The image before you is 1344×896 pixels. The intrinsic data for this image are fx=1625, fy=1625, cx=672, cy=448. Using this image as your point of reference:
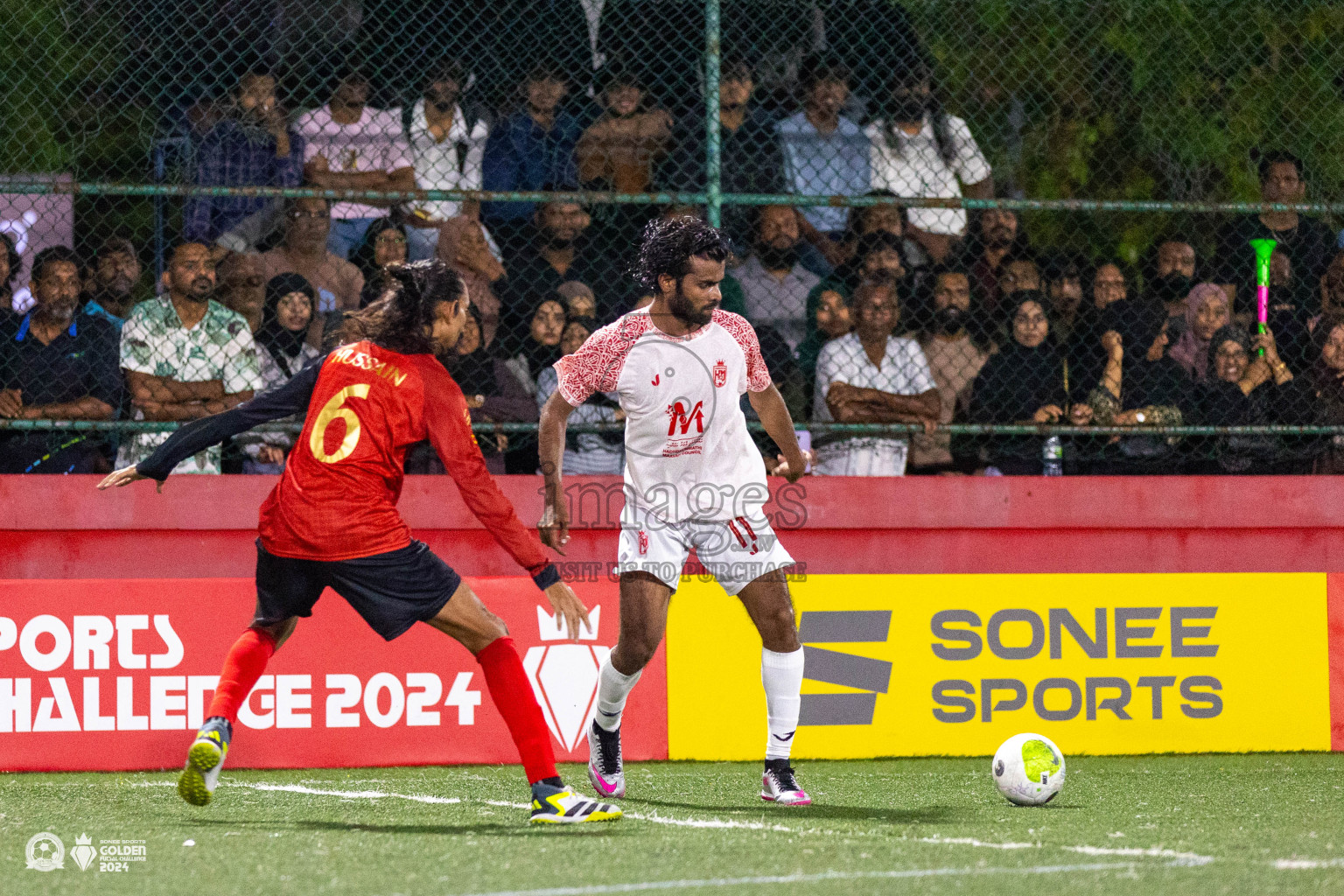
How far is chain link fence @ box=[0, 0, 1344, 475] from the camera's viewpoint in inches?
319

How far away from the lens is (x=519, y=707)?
5160 millimetres

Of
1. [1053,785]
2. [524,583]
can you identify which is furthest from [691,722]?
[1053,785]

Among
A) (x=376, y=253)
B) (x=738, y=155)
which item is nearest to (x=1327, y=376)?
(x=738, y=155)

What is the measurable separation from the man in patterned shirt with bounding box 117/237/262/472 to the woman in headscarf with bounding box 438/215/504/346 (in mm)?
1139

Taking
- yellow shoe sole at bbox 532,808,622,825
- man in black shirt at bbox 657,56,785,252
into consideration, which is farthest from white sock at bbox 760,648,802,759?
man in black shirt at bbox 657,56,785,252

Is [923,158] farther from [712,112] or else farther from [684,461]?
[684,461]

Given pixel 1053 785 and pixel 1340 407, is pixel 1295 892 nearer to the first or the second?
pixel 1053 785

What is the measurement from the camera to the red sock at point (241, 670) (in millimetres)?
5133

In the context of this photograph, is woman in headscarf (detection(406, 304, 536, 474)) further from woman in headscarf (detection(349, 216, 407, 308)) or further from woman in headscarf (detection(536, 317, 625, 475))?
woman in headscarf (detection(349, 216, 407, 308))

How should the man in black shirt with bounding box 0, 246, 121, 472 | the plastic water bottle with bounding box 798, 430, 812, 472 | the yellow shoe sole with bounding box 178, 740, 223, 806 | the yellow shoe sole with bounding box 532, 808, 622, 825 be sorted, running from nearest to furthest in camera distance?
the yellow shoe sole with bounding box 178, 740, 223, 806, the yellow shoe sole with bounding box 532, 808, 622, 825, the man in black shirt with bounding box 0, 246, 121, 472, the plastic water bottle with bounding box 798, 430, 812, 472

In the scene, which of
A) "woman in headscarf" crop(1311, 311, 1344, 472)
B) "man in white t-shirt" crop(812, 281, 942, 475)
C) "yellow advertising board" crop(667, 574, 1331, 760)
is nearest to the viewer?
"yellow advertising board" crop(667, 574, 1331, 760)

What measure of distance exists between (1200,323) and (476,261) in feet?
12.9

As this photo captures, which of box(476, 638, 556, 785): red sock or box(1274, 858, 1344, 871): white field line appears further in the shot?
box(476, 638, 556, 785): red sock

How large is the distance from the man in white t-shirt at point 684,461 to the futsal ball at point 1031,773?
735 mm
